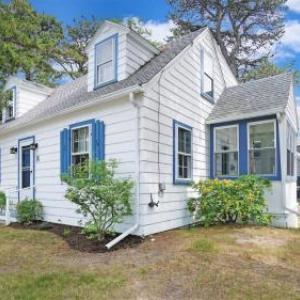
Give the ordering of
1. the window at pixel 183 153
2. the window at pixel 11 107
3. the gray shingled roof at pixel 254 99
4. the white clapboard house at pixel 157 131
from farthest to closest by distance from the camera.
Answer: the window at pixel 11 107 < the gray shingled roof at pixel 254 99 < the window at pixel 183 153 < the white clapboard house at pixel 157 131

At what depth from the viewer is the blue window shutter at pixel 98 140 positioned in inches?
300

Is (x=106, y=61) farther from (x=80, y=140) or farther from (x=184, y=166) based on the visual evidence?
(x=184, y=166)

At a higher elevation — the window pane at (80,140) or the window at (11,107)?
the window at (11,107)

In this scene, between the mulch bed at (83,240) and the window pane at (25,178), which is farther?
the window pane at (25,178)

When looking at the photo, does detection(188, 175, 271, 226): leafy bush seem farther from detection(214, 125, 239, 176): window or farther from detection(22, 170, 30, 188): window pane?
detection(22, 170, 30, 188): window pane

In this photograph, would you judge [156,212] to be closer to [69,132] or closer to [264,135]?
[69,132]

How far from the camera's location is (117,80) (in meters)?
8.23

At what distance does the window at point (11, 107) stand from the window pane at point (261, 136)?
9.29 meters

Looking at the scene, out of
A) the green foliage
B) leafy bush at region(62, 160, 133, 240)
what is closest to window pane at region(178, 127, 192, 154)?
leafy bush at region(62, 160, 133, 240)

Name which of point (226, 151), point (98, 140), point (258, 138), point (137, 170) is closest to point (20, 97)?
point (98, 140)

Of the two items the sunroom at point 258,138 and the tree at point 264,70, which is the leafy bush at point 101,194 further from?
the tree at point 264,70

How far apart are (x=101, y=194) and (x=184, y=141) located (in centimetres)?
311

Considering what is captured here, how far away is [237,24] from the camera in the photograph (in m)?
22.2

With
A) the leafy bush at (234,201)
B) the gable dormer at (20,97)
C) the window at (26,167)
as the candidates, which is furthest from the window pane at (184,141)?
A: the gable dormer at (20,97)
